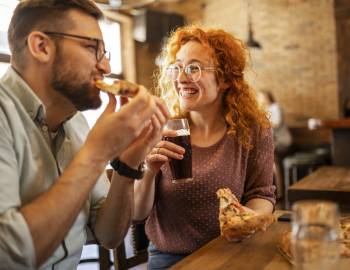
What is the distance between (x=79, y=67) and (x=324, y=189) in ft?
5.14

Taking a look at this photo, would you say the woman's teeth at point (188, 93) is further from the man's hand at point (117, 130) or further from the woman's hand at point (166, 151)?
the man's hand at point (117, 130)

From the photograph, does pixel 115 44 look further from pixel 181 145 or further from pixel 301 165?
pixel 181 145

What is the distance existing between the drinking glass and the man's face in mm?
722

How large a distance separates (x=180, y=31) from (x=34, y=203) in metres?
1.17

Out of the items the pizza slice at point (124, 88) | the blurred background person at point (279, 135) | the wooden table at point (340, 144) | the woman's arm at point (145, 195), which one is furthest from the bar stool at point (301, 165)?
the pizza slice at point (124, 88)

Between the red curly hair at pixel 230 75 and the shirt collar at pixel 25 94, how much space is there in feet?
2.68

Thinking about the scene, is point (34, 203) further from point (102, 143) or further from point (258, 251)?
point (258, 251)

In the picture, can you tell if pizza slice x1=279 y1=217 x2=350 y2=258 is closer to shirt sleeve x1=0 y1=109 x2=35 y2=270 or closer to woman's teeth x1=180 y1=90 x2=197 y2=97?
shirt sleeve x1=0 y1=109 x2=35 y2=270

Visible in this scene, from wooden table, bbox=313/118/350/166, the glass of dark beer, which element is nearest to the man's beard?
the glass of dark beer

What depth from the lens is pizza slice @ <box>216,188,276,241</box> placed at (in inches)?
46.0

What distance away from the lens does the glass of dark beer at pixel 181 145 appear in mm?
1473

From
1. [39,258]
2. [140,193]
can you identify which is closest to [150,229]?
[140,193]

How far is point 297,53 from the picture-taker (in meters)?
7.27

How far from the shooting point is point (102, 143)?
108 centimetres
